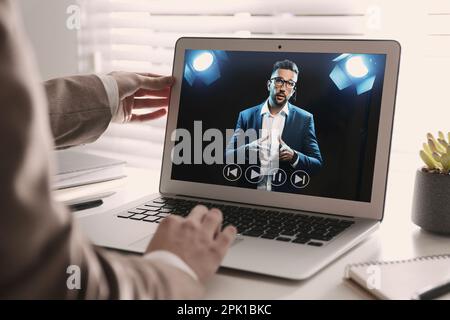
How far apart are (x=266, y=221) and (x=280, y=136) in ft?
0.54

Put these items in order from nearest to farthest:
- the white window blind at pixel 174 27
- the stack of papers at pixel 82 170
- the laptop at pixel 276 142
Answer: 1. the laptop at pixel 276 142
2. the stack of papers at pixel 82 170
3. the white window blind at pixel 174 27

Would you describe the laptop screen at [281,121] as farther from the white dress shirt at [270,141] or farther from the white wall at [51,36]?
the white wall at [51,36]

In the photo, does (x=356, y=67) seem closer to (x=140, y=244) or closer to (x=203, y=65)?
(x=203, y=65)

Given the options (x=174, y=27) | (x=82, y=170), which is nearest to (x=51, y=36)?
(x=174, y=27)

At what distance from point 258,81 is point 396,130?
1.74ft

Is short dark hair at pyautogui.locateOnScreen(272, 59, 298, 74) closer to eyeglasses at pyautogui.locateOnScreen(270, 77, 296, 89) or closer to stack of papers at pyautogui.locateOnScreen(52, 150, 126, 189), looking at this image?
eyeglasses at pyautogui.locateOnScreen(270, 77, 296, 89)

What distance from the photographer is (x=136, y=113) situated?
117 cm

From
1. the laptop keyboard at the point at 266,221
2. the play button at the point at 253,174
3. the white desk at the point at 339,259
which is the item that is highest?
the play button at the point at 253,174

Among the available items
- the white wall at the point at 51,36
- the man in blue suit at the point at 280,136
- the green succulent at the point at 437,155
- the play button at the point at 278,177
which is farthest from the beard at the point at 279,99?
the white wall at the point at 51,36

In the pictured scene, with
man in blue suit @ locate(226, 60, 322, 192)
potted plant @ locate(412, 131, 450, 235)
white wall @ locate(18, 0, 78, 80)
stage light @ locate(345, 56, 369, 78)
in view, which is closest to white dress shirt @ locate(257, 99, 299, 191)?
man in blue suit @ locate(226, 60, 322, 192)

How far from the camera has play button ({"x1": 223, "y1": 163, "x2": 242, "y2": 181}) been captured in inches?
38.4

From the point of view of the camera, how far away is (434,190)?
830 millimetres

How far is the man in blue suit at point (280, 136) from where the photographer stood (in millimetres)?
925

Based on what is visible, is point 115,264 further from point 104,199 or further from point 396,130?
point 396,130
